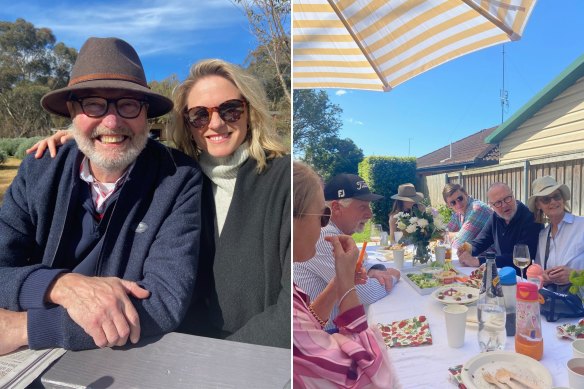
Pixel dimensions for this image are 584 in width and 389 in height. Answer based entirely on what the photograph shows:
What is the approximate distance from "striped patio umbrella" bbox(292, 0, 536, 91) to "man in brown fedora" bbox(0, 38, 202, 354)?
56 cm

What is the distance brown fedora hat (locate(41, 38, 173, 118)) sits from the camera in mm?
1061

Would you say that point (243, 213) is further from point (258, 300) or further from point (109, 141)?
point (109, 141)

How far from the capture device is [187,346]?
109 centimetres

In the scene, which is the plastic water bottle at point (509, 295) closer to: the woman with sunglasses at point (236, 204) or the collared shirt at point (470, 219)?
the collared shirt at point (470, 219)

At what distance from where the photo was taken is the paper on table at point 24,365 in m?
1.00

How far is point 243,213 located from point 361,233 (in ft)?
1.63

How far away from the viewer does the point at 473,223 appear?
86 centimetres

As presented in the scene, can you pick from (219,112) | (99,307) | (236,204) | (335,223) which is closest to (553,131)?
(335,223)

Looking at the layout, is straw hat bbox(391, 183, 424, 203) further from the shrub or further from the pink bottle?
the shrub

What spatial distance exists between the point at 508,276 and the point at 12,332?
1.36 m

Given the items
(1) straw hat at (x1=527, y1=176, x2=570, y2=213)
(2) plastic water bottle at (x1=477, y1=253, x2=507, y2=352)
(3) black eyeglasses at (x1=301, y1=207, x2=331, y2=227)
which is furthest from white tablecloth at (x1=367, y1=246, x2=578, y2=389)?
(1) straw hat at (x1=527, y1=176, x2=570, y2=213)

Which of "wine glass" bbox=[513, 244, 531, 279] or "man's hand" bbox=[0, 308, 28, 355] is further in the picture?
"man's hand" bbox=[0, 308, 28, 355]

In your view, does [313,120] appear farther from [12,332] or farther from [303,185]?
[12,332]

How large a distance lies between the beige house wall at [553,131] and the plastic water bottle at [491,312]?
26 centimetres
